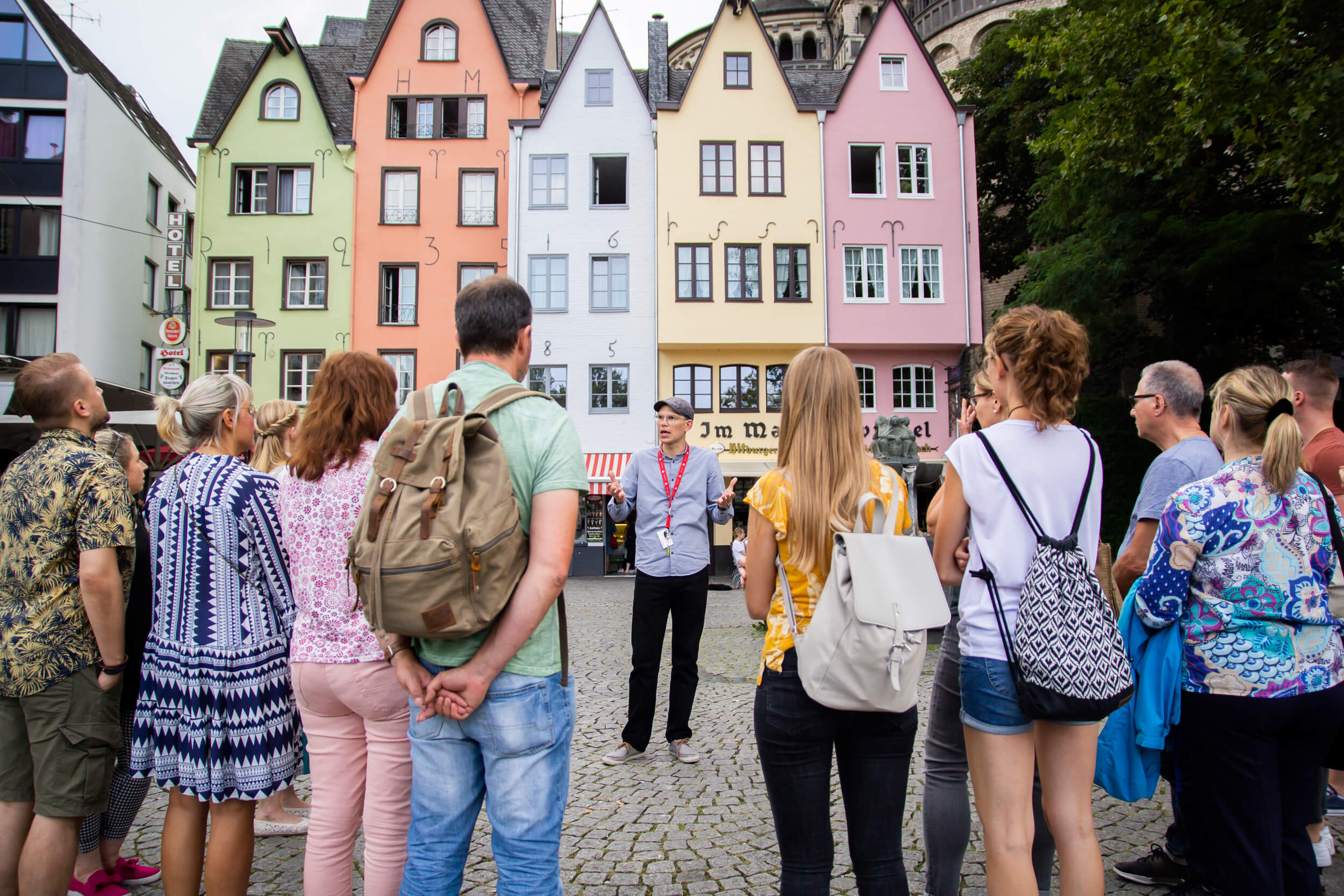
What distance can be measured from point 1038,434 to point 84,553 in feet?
10.6

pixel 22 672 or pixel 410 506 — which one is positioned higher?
pixel 410 506

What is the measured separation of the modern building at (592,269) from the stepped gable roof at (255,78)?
248 inches

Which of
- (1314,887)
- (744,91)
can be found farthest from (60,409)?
(744,91)

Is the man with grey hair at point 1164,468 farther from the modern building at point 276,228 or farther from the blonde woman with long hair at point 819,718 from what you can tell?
the modern building at point 276,228

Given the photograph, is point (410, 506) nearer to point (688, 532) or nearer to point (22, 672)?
point (22, 672)

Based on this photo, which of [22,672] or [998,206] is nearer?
[22,672]

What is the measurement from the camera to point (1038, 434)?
2.74 meters

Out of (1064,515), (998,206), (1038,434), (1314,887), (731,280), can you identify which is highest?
(998,206)

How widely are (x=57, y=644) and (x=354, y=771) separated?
1.27 metres

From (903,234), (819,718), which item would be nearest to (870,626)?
(819,718)

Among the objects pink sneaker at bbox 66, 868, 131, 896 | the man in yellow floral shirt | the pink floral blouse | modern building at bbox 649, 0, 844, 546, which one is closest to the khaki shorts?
the man in yellow floral shirt

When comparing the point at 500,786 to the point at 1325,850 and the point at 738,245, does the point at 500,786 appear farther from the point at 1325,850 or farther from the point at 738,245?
the point at 738,245

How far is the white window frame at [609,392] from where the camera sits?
26406 mm

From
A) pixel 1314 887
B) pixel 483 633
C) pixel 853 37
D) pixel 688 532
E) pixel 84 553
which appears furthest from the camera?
pixel 853 37
